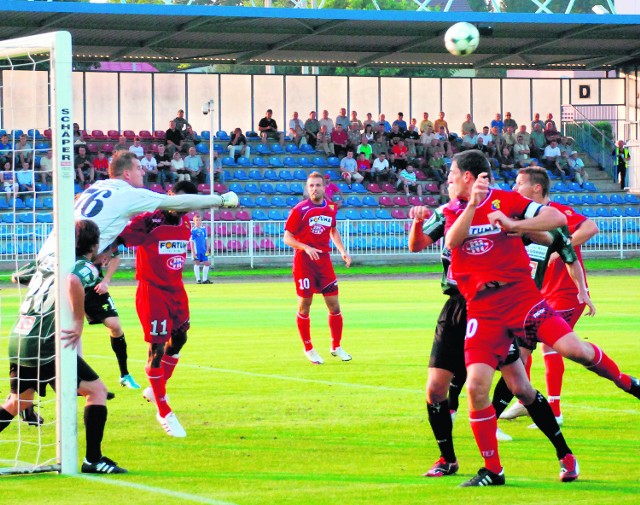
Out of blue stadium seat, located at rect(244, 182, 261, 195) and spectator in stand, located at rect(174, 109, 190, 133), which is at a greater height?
spectator in stand, located at rect(174, 109, 190, 133)

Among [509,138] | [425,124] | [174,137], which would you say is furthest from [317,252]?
[509,138]

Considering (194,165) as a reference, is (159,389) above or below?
below

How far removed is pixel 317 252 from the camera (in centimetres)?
1469

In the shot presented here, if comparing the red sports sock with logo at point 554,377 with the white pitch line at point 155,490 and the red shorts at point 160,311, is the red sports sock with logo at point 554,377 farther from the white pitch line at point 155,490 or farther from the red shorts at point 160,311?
the white pitch line at point 155,490

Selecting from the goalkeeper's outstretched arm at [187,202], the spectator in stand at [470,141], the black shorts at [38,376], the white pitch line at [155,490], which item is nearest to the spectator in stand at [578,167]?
the spectator in stand at [470,141]

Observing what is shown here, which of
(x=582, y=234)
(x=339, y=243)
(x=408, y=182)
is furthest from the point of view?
(x=408, y=182)

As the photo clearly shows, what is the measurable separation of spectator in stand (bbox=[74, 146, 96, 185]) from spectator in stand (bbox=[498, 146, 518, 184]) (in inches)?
625

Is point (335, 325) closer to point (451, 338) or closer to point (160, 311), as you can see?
point (160, 311)

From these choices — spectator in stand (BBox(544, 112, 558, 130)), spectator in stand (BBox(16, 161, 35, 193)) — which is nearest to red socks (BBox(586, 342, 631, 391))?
spectator in stand (BBox(16, 161, 35, 193))

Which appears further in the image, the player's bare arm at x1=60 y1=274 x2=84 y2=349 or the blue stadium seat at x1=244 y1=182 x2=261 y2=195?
the blue stadium seat at x1=244 y1=182 x2=261 y2=195

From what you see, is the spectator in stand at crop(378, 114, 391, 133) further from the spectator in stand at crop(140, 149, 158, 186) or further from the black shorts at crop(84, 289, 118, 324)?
the black shorts at crop(84, 289, 118, 324)

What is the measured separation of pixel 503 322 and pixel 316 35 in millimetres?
33979

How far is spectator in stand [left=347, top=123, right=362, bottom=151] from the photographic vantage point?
140 ft

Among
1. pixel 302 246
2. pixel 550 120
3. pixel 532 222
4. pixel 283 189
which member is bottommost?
pixel 302 246
